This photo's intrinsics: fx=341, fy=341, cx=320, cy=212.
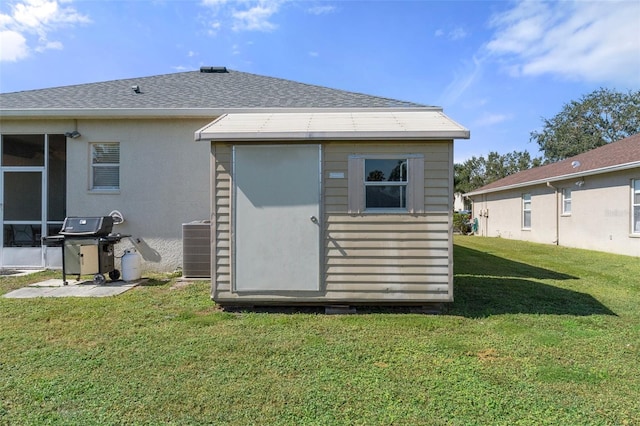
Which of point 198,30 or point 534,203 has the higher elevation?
point 198,30

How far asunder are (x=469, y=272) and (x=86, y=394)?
696 centimetres

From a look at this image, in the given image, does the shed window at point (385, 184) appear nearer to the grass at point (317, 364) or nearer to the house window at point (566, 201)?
the grass at point (317, 364)

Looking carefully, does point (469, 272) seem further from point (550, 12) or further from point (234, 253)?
point (550, 12)

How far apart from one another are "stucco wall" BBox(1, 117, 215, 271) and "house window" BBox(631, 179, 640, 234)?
1202 cm

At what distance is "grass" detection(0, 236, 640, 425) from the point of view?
7.80 feet

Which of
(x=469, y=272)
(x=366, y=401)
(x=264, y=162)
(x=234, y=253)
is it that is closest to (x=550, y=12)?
(x=469, y=272)

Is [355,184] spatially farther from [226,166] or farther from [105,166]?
[105,166]

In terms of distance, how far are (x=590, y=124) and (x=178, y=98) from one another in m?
39.2

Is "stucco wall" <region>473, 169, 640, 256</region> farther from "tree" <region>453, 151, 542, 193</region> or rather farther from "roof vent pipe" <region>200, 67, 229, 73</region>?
"tree" <region>453, 151, 542, 193</region>

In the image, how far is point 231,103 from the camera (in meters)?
7.51

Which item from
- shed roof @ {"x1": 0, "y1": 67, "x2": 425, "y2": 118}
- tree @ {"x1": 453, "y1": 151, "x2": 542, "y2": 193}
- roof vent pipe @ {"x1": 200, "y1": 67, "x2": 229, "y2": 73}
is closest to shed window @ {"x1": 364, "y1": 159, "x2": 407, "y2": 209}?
shed roof @ {"x1": 0, "y1": 67, "x2": 425, "y2": 118}

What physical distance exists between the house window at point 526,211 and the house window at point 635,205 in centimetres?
594

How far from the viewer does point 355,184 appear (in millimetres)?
4566

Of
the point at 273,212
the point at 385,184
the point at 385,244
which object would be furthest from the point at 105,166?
the point at 385,244
